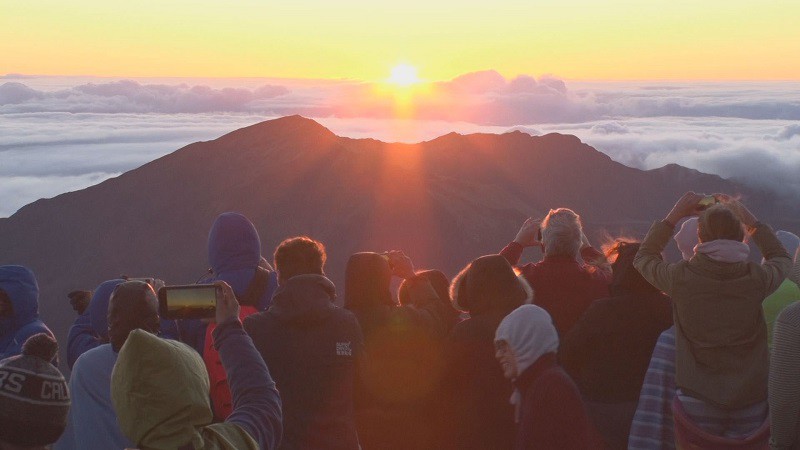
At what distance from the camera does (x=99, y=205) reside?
61562mm

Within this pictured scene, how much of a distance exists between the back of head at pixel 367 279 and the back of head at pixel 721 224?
6.16 feet

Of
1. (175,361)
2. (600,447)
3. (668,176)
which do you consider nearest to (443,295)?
(600,447)

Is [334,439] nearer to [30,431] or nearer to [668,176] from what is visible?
[30,431]

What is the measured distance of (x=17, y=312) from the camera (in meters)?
5.92

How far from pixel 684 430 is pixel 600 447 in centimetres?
108

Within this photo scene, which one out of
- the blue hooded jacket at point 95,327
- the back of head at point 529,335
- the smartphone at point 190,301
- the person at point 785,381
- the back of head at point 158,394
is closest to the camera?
the back of head at point 158,394

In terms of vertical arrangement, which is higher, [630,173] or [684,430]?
[684,430]

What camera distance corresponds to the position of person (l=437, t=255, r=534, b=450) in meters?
5.55

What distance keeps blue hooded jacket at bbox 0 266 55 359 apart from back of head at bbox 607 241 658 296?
3422 mm

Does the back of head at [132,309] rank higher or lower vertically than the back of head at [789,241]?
higher

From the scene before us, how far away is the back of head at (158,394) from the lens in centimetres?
290

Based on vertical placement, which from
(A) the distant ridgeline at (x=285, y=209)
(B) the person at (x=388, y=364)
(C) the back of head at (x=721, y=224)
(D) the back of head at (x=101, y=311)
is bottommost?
(A) the distant ridgeline at (x=285, y=209)

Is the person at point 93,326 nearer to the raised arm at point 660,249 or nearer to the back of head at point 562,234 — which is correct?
the back of head at point 562,234

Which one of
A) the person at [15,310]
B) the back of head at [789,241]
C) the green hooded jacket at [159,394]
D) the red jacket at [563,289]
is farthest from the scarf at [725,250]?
the person at [15,310]
